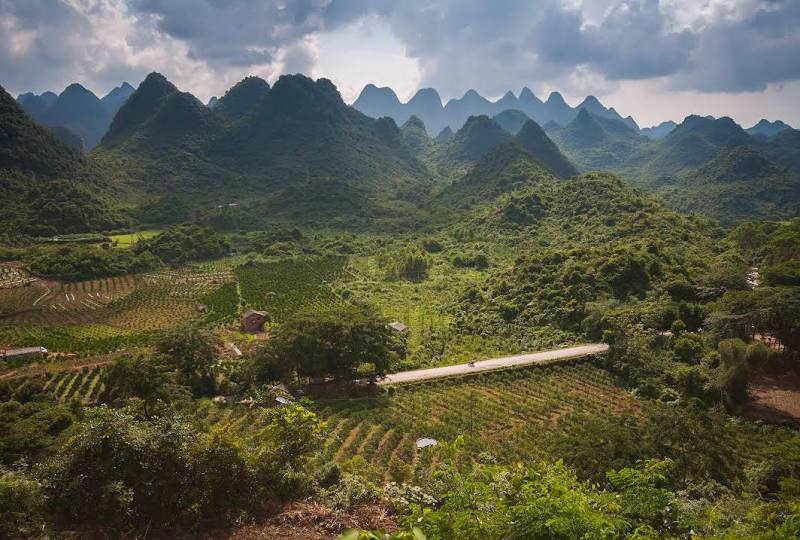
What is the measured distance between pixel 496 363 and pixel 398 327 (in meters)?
11.8

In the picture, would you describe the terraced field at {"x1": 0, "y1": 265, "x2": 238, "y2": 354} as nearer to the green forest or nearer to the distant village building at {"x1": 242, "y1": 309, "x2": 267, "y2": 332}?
the green forest

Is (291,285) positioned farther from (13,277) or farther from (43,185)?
(43,185)

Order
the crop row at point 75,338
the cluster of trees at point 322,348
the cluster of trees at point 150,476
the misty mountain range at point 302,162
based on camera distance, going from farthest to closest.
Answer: the misty mountain range at point 302,162 < the crop row at point 75,338 < the cluster of trees at point 322,348 < the cluster of trees at point 150,476

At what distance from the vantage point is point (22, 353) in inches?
1438

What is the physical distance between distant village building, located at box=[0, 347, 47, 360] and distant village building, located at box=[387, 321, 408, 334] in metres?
29.0

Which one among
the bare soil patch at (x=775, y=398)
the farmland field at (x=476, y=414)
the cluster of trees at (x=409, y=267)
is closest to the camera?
the farmland field at (x=476, y=414)

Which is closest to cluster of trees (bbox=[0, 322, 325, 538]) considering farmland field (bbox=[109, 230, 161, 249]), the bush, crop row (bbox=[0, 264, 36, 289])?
the bush

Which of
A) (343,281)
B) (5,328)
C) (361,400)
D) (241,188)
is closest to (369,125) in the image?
(241,188)

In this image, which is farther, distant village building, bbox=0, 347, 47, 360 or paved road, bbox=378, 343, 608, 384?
distant village building, bbox=0, 347, 47, 360

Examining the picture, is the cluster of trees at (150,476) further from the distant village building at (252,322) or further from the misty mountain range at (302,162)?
the misty mountain range at (302,162)

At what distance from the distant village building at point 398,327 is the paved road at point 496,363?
357 inches

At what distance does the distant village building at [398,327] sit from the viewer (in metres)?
43.5

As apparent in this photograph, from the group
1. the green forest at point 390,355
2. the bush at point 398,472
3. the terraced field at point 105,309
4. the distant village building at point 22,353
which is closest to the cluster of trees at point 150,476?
the green forest at point 390,355

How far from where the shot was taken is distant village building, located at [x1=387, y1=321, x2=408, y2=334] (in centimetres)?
4350
